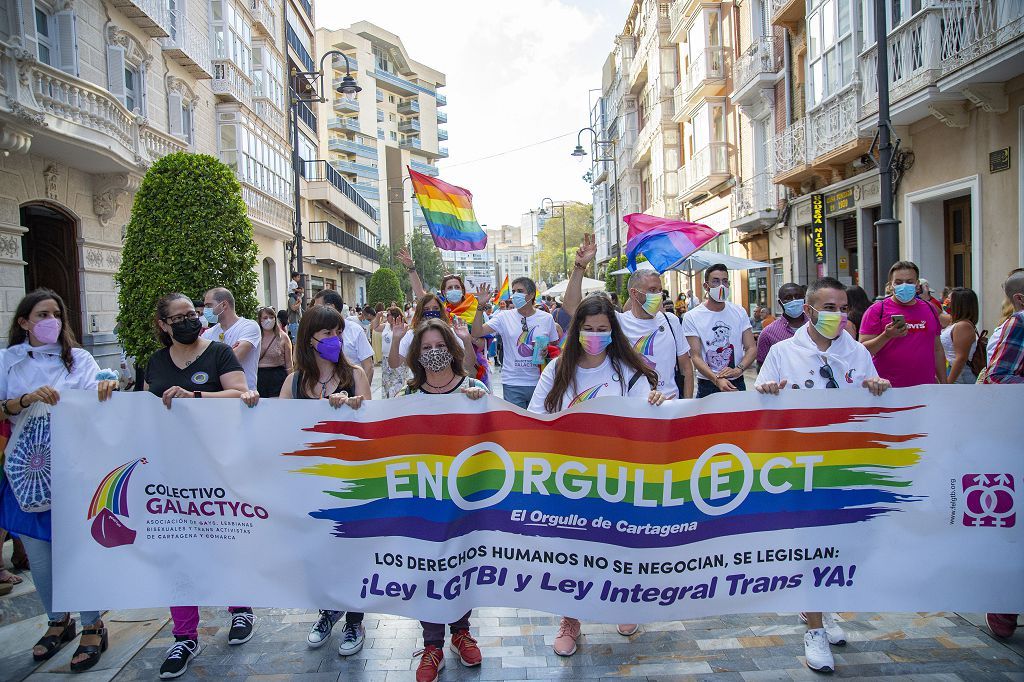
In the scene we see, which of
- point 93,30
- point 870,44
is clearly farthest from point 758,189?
point 93,30

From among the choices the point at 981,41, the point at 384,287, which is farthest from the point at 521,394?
the point at 384,287

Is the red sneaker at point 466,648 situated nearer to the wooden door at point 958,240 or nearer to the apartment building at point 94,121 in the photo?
the apartment building at point 94,121

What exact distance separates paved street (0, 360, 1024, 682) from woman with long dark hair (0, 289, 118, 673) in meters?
0.11

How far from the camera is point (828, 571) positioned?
385cm

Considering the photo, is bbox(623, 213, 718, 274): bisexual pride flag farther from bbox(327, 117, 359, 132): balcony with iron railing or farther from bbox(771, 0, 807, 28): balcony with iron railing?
bbox(327, 117, 359, 132): balcony with iron railing

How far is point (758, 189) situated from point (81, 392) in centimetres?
2223

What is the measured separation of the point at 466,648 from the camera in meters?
4.04

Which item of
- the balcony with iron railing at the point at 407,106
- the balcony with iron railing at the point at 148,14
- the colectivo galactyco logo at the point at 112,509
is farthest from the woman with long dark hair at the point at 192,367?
the balcony with iron railing at the point at 407,106

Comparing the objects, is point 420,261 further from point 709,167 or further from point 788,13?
point 788,13

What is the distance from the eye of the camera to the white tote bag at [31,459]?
165 inches

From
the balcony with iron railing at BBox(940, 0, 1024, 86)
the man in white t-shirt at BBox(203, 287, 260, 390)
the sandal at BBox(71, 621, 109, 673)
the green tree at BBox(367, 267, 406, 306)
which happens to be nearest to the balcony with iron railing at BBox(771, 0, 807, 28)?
the balcony with iron railing at BBox(940, 0, 1024, 86)

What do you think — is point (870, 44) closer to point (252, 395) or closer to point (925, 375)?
point (925, 375)

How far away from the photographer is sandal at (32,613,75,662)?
4254mm

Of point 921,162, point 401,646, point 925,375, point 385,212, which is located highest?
point 385,212
